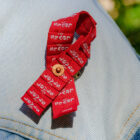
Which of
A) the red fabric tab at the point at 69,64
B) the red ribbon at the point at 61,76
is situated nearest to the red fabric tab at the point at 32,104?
the red ribbon at the point at 61,76

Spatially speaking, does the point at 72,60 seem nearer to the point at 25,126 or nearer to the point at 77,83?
the point at 77,83

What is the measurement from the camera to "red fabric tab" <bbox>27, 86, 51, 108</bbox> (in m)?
0.55

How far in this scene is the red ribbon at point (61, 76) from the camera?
1.80ft

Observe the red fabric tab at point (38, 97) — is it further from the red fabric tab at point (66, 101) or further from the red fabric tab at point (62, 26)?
the red fabric tab at point (62, 26)

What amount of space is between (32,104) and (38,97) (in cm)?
2

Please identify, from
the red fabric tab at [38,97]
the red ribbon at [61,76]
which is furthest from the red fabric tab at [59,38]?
the red fabric tab at [38,97]

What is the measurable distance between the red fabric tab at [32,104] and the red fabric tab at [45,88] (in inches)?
1.2

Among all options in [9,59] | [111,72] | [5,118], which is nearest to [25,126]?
[5,118]

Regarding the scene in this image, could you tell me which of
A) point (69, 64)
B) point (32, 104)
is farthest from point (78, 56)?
point (32, 104)

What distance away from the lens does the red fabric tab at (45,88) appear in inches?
21.6

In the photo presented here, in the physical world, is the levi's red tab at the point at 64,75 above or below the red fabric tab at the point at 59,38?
below

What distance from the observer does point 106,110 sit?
2.04 feet

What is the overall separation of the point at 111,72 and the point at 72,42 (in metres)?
0.13

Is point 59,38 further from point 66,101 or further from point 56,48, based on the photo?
point 66,101
